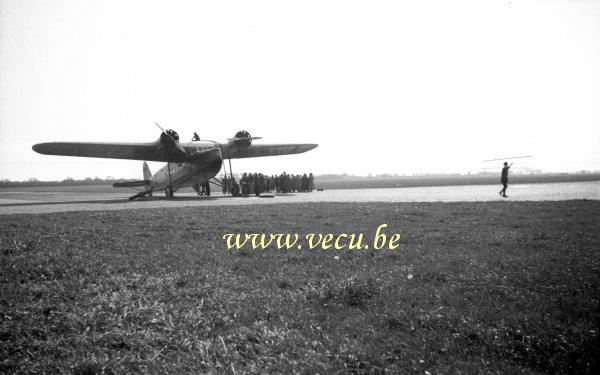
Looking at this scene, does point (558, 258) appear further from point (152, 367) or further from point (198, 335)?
point (152, 367)

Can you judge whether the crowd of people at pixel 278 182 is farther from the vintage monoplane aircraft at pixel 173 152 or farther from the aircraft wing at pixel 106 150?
the aircraft wing at pixel 106 150

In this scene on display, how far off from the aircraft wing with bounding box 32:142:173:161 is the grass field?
19895 millimetres

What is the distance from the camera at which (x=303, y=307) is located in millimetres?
4402

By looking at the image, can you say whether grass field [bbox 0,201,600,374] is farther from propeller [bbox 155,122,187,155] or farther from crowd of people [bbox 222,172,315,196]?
crowd of people [bbox 222,172,315,196]

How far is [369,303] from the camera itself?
4492mm

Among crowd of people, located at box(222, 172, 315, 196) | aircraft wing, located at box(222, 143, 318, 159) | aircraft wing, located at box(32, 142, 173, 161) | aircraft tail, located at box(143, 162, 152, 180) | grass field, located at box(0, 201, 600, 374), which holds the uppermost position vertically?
aircraft wing, located at box(222, 143, 318, 159)

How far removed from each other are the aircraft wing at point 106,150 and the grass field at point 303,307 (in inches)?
783

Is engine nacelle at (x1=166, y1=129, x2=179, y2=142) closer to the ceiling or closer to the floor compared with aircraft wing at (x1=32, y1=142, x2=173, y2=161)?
closer to the ceiling

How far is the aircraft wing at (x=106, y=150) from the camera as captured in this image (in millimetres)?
24719

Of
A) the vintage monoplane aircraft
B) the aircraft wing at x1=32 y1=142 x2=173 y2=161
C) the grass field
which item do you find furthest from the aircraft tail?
the grass field

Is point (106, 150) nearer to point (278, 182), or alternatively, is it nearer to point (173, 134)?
point (173, 134)

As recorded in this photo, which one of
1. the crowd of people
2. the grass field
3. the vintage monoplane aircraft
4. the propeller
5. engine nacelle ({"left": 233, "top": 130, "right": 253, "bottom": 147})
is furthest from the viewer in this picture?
the crowd of people

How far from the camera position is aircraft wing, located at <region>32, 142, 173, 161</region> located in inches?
973

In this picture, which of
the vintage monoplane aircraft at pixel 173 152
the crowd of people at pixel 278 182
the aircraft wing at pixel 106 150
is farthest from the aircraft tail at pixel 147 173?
the aircraft wing at pixel 106 150
